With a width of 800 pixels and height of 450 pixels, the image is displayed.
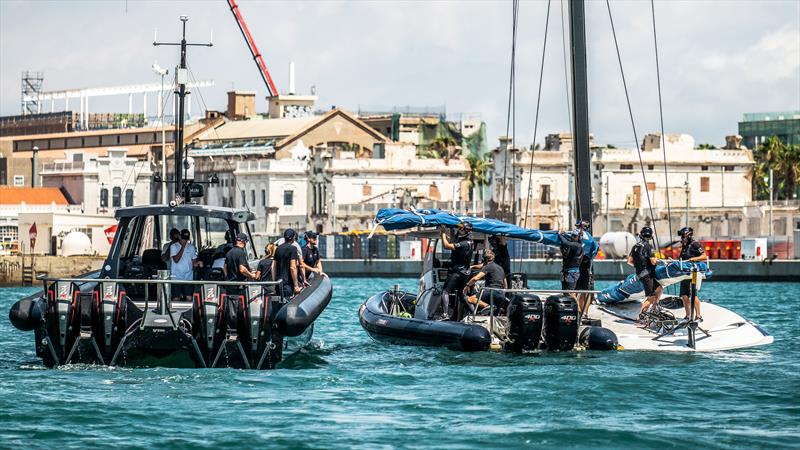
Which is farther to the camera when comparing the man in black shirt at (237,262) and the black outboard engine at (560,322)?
the black outboard engine at (560,322)

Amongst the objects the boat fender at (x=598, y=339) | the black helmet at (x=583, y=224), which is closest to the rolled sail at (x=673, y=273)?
the black helmet at (x=583, y=224)

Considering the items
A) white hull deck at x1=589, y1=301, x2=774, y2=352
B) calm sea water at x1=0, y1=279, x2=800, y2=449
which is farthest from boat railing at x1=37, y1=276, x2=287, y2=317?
white hull deck at x1=589, y1=301, x2=774, y2=352

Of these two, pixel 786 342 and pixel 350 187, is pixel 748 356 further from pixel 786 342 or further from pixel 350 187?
pixel 350 187

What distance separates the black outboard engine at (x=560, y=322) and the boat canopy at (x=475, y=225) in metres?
2.31

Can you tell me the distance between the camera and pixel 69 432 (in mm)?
16656

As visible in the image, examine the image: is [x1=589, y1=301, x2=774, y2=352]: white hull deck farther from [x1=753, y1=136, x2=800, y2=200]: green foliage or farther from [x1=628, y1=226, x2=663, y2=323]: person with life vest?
[x1=753, y1=136, x2=800, y2=200]: green foliage

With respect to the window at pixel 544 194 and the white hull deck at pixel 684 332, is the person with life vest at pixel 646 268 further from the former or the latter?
the window at pixel 544 194

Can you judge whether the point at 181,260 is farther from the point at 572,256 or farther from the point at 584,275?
the point at 584,275

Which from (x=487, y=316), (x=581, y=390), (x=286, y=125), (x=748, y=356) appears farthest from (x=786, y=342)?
(x=286, y=125)

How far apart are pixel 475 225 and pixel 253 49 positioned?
13873 centimetres

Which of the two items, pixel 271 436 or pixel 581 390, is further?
pixel 581 390

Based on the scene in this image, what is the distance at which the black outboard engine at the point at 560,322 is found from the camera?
23.2m

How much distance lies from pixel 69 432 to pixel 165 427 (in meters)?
1.06

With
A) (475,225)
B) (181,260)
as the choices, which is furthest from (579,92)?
(181,260)
